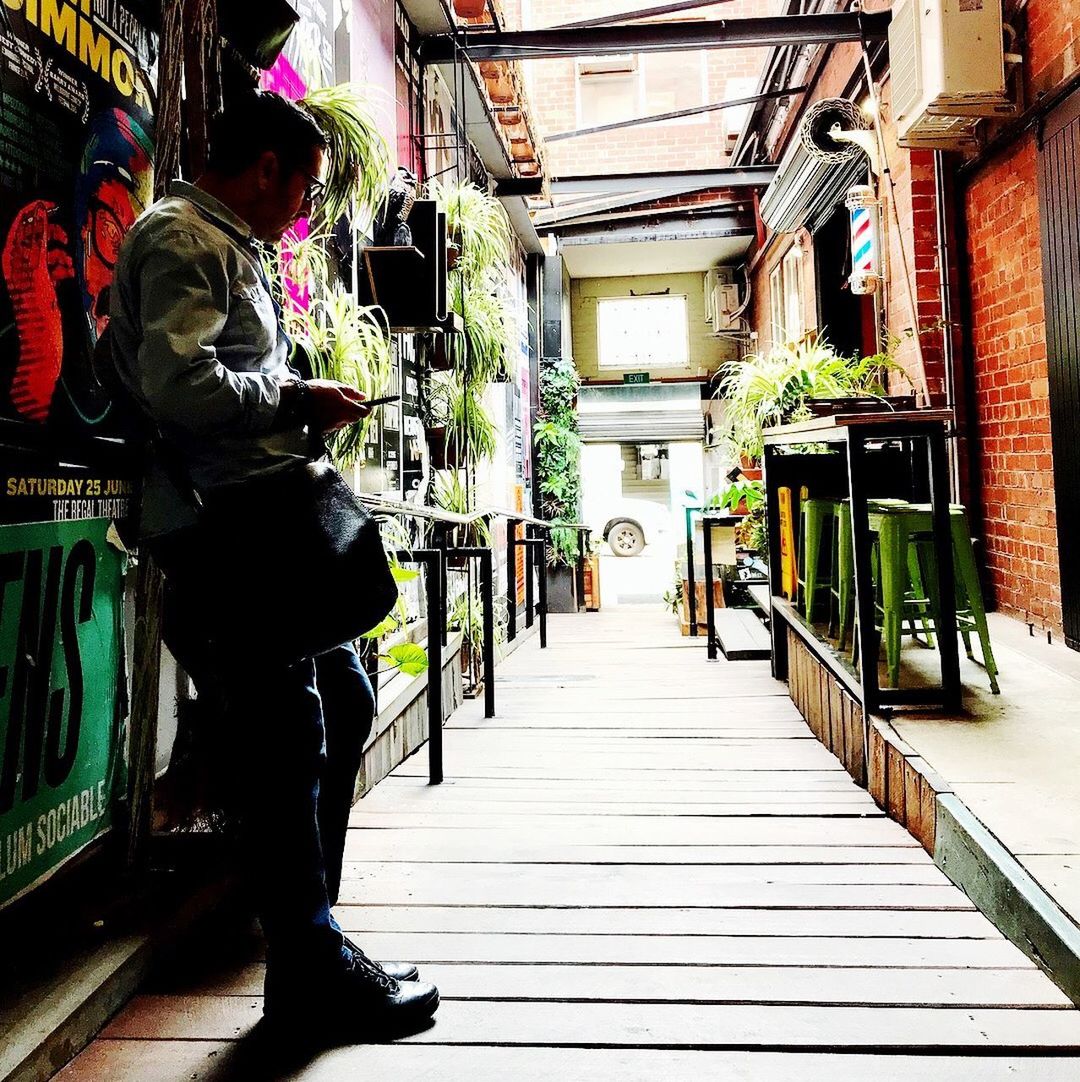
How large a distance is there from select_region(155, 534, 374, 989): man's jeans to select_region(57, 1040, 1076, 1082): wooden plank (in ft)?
0.44

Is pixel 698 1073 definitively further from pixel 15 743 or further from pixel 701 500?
pixel 701 500

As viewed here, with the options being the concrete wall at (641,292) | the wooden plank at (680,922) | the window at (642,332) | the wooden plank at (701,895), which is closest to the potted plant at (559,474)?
the concrete wall at (641,292)

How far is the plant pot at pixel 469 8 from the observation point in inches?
175

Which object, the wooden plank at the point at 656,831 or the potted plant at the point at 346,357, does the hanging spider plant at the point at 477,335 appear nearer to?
the potted plant at the point at 346,357

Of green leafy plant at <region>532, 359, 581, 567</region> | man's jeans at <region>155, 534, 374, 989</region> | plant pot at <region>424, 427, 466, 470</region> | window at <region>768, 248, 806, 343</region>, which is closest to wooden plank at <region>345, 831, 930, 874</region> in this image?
man's jeans at <region>155, 534, 374, 989</region>

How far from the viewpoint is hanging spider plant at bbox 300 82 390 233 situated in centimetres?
220

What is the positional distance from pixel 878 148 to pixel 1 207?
17.0 ft

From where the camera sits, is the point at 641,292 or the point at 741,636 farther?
the point at 641,292

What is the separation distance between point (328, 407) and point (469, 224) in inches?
126

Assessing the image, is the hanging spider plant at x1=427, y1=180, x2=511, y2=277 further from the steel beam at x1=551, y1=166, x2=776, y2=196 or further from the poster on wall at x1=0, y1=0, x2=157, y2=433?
the steel beam at x1=551, y1=166, x2=776, y2=196

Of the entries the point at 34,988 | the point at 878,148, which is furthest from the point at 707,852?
the point at 878,148

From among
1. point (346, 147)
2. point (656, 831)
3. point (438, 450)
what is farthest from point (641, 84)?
point (656, 831)

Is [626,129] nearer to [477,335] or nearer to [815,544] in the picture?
[477,335]

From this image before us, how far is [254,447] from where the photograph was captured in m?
1.28
